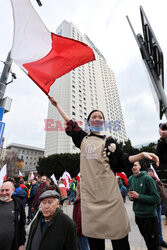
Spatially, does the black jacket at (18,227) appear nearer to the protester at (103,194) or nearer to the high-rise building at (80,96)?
the protester at (103,194)

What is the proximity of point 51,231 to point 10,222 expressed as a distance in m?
1.19

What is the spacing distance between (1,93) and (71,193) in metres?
11.3

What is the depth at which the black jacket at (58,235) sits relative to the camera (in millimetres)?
1768

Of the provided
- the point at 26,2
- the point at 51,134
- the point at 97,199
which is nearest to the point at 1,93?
the point at 26,2

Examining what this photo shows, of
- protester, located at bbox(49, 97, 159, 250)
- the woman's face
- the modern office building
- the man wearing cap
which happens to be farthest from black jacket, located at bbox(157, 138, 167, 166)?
the modern office building

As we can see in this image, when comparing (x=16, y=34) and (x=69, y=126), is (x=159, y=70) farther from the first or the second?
(x=16, y=34)

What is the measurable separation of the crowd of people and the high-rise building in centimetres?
2893

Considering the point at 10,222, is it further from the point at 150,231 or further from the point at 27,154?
the point at 27,154

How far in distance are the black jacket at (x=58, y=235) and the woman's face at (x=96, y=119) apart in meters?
1.36

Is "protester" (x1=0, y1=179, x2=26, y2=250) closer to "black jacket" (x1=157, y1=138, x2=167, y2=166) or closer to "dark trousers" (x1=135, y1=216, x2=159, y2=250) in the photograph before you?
"dark trousers" (x1=135, y1=216, x2=159, y2=250)

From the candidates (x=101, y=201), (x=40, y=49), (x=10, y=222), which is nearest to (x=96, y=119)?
(x=101, y=201)

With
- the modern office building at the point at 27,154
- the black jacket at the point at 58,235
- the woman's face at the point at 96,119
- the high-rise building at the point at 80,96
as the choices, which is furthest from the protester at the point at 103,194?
the modern office building at the point at 27,154

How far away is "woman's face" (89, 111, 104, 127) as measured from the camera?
1642 millimetres

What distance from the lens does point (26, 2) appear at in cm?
278
